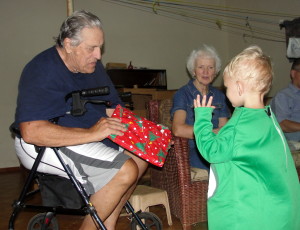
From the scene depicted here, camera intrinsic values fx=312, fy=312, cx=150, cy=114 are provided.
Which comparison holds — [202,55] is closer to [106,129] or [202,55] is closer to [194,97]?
[194,97]

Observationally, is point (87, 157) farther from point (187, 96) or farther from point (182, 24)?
point (182, 24)

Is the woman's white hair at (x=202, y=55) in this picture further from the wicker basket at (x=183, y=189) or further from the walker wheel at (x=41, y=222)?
the walker wheel at (x=41, y=222)

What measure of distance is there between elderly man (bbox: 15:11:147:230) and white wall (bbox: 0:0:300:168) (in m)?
3.65

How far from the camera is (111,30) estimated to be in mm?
5523

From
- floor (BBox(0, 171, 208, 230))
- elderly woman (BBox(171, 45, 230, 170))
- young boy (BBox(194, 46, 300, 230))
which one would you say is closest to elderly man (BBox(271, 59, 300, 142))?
elderly woman (BBox(171, 45, 230, 170))

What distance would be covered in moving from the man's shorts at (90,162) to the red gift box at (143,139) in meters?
0.08

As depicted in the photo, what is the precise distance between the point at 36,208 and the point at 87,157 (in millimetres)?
404

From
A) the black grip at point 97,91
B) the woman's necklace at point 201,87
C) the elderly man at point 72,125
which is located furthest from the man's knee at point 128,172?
the woman's necklace at point 201,87

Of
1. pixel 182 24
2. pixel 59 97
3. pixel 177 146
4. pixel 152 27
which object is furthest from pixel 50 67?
pixel 182 24

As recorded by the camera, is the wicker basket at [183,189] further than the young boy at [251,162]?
Yes

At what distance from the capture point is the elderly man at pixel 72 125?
4.71ft

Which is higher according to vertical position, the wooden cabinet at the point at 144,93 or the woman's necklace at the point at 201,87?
the woman's necklace at the point at 201,87

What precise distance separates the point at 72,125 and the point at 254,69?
3.05ft

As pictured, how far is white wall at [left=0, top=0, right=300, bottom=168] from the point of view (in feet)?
16.0
